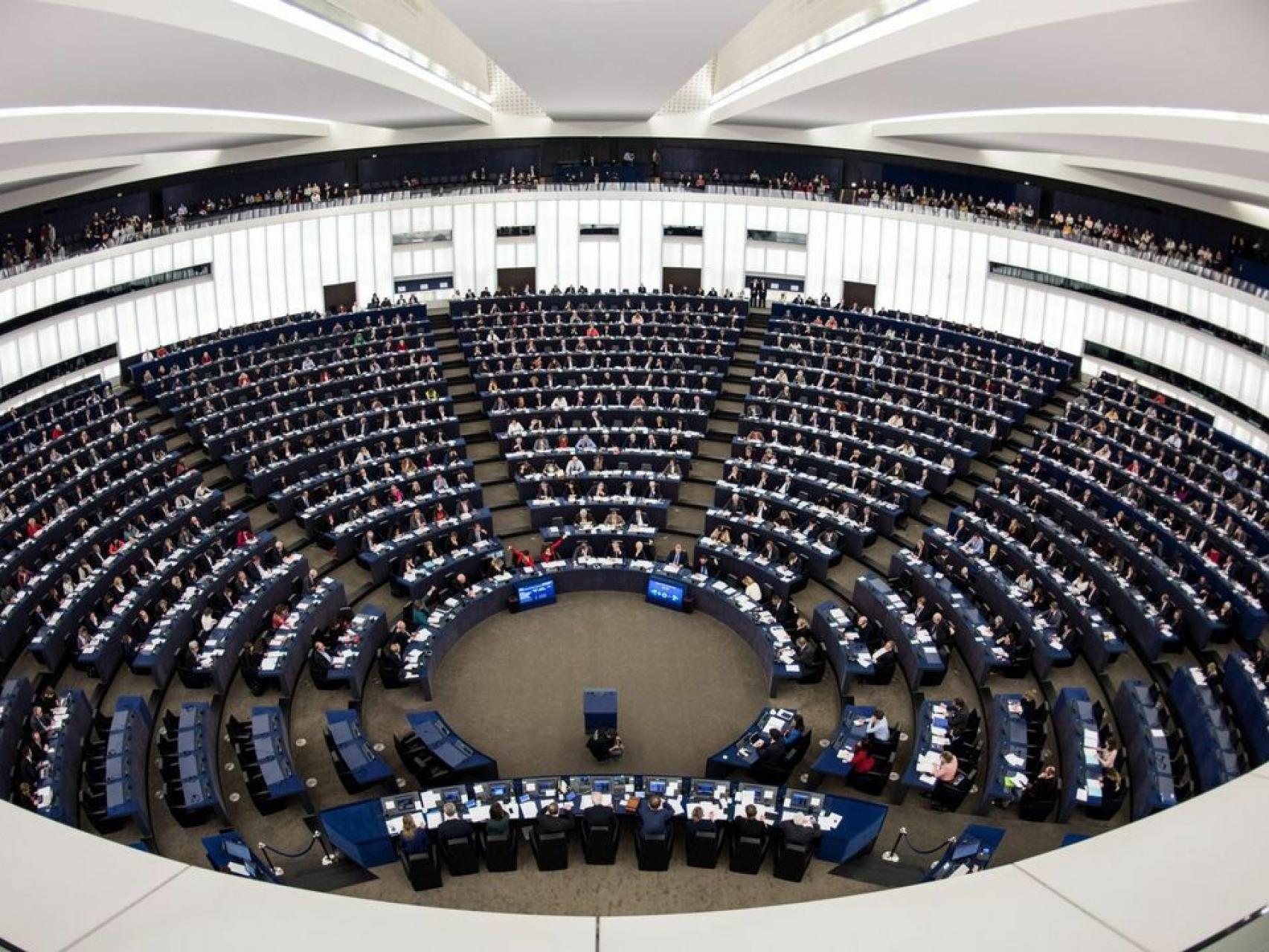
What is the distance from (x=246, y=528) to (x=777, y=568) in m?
10.6

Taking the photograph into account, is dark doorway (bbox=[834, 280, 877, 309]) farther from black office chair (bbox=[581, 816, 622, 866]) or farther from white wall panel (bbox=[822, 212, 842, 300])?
black office chair (bbox=[581, 816, 622, 866])

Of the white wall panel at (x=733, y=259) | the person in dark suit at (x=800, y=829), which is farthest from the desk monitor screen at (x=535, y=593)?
the white wall panel at (x=733, y=259)

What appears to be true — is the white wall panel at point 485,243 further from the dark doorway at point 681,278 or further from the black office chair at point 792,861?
the black office chair at point 792,861

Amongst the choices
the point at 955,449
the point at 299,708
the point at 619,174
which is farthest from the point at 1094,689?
the point at 619,174

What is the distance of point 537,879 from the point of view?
44.5ft

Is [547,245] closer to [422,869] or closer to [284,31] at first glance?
[284,31]

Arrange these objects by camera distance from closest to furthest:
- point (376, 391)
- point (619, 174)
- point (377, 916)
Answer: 1. point (377, 916)
2. point (376, 391)
3. point (619, 174)

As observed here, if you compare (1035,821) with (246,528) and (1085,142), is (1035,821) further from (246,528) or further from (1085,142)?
(246,528)

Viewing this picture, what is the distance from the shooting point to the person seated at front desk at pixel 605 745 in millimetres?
16000

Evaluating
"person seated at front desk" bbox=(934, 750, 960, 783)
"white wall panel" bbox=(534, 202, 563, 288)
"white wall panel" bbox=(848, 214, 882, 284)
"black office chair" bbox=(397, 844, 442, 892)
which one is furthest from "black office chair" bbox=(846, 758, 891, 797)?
"white wall panel" bbox=(534, 202, 563, 288)

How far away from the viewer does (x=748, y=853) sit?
13547 millimetres

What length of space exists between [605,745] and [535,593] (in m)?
5.04

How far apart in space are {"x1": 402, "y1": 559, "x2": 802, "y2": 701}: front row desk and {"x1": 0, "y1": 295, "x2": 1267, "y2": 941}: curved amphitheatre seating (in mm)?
64

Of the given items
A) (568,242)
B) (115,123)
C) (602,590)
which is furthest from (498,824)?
(568,242)
